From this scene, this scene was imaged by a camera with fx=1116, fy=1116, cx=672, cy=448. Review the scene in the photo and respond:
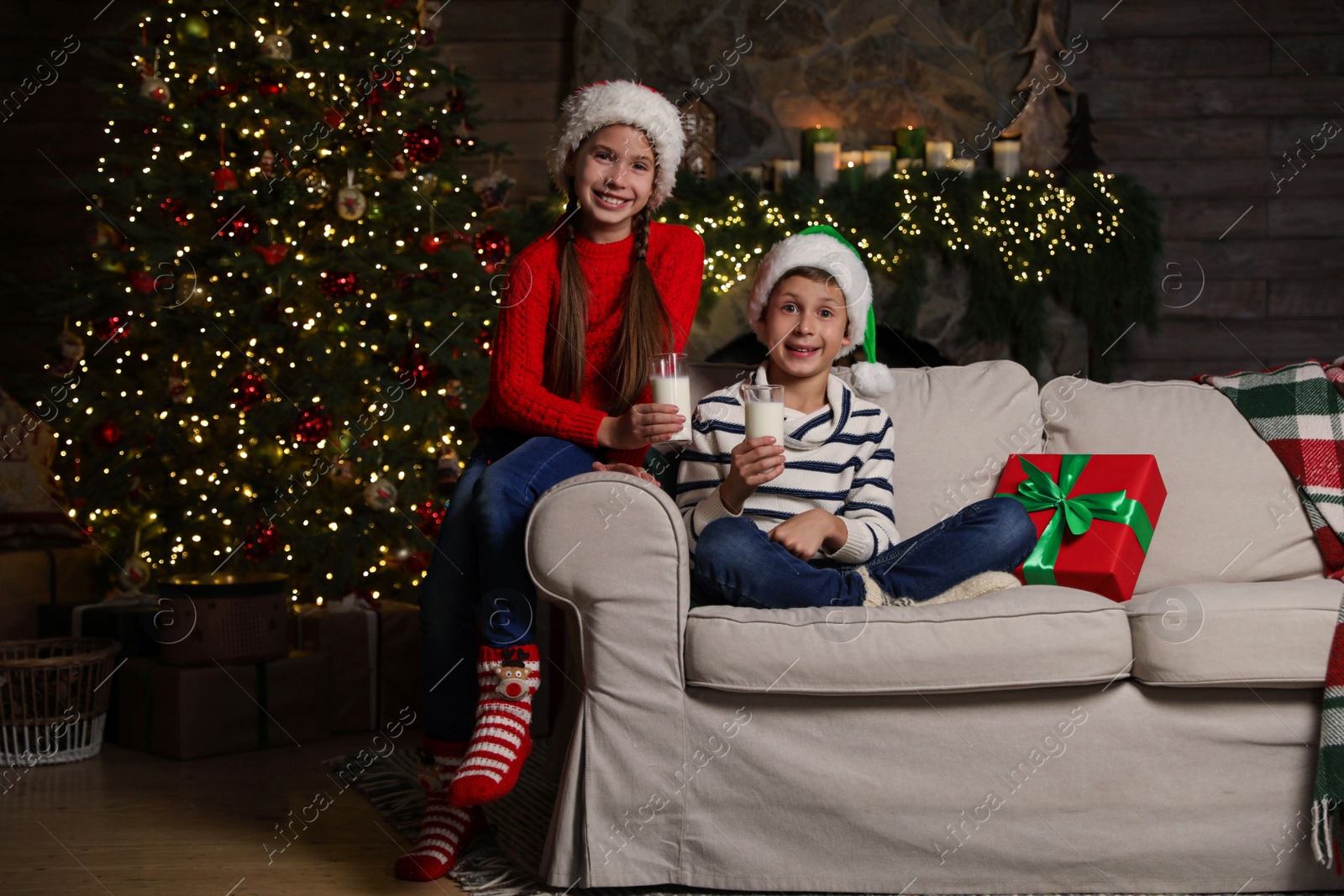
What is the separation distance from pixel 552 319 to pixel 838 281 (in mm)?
532

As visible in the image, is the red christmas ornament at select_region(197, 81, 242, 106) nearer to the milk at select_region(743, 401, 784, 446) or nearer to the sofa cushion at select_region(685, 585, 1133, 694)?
the milk at select_region(743, 401, 784, 446)

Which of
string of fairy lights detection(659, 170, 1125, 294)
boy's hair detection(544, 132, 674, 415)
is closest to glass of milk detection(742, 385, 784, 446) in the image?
boy's hair detection(544, 132, 674, 415)

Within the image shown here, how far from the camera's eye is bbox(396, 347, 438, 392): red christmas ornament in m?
3.08

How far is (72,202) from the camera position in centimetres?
420

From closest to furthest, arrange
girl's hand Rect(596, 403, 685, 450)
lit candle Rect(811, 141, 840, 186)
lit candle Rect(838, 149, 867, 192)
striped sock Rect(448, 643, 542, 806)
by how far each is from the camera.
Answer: striped sock Rect(448, 643, 542, 806), girl's hand Rect(596, 403, 685, 450), lit candle Rect(838, 149, 867, 192), lit candle Rect(811, 141, 840, 186)

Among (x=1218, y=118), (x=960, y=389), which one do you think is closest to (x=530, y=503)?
(x=960, y=389)

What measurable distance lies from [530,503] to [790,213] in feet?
8.38

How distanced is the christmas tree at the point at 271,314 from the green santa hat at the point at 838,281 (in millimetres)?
1228

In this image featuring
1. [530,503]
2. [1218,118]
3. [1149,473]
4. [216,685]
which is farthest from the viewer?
[1218,118]

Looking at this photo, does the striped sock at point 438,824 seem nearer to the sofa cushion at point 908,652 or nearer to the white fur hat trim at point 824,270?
the sofa cushion at point 908,652

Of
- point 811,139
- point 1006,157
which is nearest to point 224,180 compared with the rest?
point 811,139

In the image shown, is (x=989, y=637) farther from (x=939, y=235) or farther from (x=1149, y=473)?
(x=939, y=235)

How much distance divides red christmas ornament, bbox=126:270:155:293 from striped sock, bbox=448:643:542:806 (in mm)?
1825

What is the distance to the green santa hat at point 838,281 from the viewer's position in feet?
6.74
